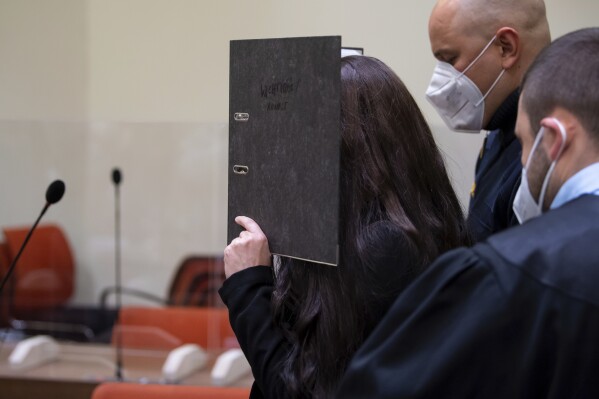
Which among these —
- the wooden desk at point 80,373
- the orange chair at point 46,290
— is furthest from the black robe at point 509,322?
the orange chair at point 46,290

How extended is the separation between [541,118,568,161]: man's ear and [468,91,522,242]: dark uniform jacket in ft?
2.76

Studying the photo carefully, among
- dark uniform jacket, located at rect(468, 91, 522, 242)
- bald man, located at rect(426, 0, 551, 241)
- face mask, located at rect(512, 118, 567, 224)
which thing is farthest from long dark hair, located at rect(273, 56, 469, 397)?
bald man, located at rect(426, 0, 551, 241)

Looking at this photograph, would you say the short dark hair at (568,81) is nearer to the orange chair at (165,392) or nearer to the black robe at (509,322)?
the black robe at (509,322)

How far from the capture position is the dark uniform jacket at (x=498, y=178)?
196cm

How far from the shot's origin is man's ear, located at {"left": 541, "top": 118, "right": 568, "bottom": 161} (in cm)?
107

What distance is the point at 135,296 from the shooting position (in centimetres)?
514

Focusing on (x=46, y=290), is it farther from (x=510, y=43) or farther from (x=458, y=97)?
(x=510, y=43)

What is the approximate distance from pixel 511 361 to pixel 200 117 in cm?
357

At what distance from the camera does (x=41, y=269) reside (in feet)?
16.4

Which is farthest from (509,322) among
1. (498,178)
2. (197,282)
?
(197,282)

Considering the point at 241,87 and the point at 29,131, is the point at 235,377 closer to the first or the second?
the point at 241,87

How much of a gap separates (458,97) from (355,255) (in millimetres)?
883

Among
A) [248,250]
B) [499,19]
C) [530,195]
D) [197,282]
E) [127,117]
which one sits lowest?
[197,282]

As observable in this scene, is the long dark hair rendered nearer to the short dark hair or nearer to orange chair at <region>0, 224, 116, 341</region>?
the short dark hair
